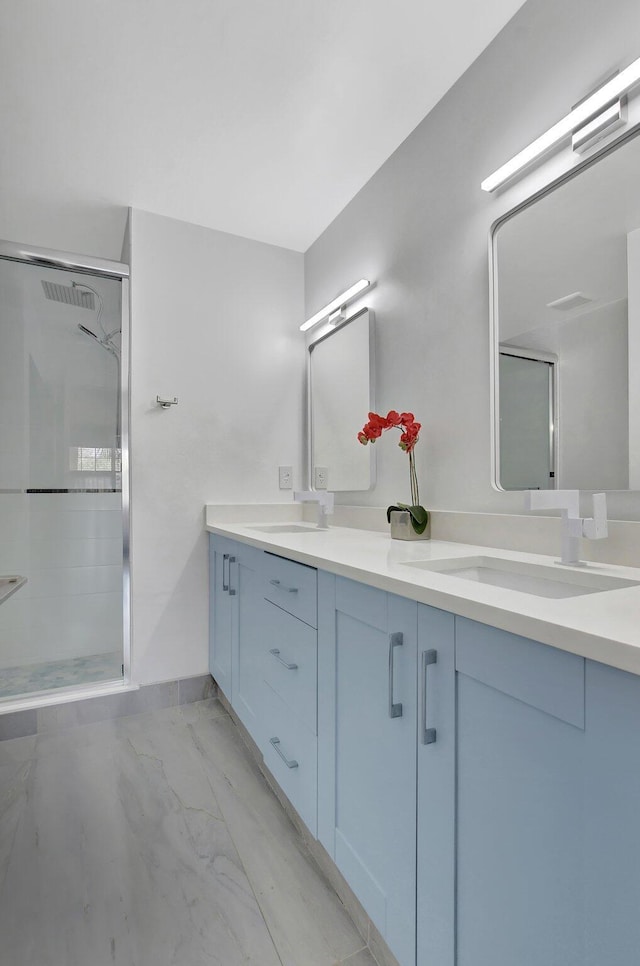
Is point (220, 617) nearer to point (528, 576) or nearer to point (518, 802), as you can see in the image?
point (528, 576)

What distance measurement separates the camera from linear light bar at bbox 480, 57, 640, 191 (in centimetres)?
105

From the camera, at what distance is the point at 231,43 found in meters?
1.47

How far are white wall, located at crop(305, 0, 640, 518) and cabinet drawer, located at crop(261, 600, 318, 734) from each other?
65 cm

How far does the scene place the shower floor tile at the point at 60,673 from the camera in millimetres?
2141

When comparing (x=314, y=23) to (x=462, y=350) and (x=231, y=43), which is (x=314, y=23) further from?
(x=462, y=350)

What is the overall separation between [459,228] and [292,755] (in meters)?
1.67

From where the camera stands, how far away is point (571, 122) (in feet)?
3.82

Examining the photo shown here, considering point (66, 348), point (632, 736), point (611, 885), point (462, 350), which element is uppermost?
point (66, 348)

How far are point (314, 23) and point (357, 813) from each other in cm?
204

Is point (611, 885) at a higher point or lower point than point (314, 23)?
lower

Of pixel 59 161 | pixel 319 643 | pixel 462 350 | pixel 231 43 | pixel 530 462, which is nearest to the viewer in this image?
pixel 319 643

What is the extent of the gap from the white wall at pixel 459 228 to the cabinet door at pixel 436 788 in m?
0.60

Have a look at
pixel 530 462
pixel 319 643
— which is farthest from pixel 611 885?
pixel 530 462

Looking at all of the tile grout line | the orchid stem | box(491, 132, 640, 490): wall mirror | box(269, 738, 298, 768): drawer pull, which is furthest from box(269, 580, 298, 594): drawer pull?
the tile grout line
